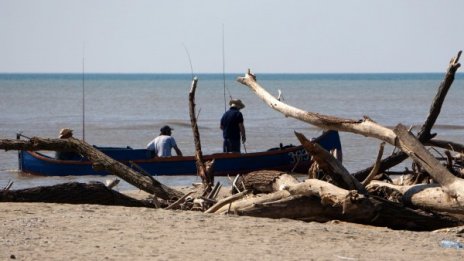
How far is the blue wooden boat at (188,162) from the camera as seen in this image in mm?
19908

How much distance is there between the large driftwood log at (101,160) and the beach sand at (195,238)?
4.38ft

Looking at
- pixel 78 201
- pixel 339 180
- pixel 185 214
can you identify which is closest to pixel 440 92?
pixel 339 180

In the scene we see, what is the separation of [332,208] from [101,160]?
359cm

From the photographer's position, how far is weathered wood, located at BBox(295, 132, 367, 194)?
11438 mm

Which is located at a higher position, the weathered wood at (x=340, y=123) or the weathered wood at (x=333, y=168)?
the weathered wood at (x=340, y=123)

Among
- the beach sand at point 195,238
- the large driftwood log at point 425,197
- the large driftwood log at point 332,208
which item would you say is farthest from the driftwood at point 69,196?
the large driftwood log at point 425,197

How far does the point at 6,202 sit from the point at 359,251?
5.08 meters

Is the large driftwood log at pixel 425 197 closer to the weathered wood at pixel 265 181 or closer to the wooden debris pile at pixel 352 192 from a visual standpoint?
the wooden debris pile at pixel 352 192

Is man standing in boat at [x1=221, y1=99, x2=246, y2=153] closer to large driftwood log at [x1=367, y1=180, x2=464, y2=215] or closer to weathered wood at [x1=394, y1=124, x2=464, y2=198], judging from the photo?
large driftwood log at [x1=367, y1=180, x2=464, y2=215]

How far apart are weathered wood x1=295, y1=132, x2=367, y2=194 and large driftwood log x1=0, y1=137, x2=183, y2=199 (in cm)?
212

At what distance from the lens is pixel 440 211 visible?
1093 cm

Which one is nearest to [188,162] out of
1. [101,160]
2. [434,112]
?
[101,160]

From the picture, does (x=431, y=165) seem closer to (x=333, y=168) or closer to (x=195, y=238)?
(x=333, y=168)

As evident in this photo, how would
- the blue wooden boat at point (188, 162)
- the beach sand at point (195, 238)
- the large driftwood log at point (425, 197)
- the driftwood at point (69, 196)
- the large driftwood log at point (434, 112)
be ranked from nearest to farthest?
the beach sand at point (195, 238) < the large driftwood log at point (425, 197) < the large driftwood log at point (434, 112) < the driftwood at point (69, 196) < the blue wooden boat at point (188, 162)
